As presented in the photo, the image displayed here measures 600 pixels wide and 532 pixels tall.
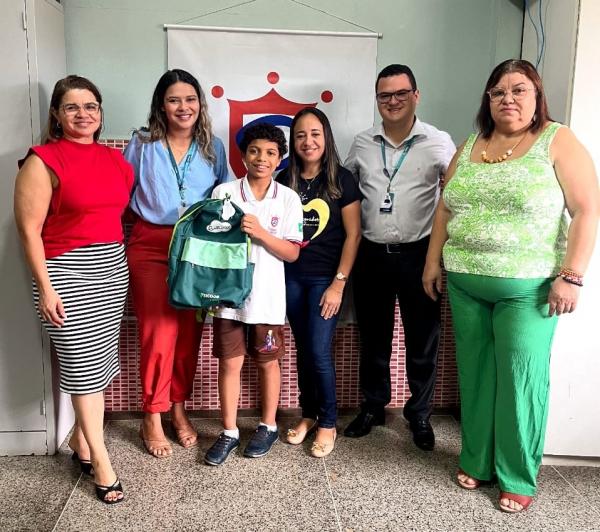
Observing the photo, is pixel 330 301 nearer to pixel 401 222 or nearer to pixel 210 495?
pixel 401 222

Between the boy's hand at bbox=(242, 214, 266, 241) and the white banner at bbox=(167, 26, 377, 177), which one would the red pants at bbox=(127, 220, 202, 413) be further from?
the white banner at bbox=(167, 26, 377, 177)

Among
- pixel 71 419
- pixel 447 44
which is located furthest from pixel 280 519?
pixel 447 44

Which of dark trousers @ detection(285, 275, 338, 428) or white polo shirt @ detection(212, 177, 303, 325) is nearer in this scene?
white polo shirt @ detection(212, 177, 303, 325)

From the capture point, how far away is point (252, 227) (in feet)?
7.00

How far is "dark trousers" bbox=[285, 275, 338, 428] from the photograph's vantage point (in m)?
2.36

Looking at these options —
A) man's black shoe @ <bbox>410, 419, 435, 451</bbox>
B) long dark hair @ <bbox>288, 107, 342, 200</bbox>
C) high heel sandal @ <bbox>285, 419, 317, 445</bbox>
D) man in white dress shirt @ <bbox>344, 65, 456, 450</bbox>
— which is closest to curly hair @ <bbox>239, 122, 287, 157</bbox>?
long dark hair @ <bbox>288, 107, 342, 200</bbox>

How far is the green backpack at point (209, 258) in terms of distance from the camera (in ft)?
6.95

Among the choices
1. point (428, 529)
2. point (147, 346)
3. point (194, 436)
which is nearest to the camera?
point (428, 529)

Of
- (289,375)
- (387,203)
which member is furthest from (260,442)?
(387,203)

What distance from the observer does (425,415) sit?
2.57 meters

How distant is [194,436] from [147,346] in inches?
20.2

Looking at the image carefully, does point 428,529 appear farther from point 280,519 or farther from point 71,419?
point 71,419

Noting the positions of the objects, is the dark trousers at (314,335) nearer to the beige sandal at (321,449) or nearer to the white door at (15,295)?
the beige sandal at (321,449)

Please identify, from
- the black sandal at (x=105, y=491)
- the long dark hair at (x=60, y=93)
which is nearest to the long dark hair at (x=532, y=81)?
the long dark hair at (x=60, y=93)
